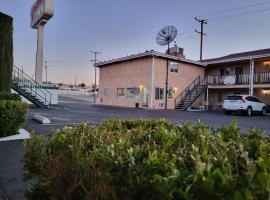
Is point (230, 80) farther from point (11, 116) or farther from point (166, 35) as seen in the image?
point (11, 116)

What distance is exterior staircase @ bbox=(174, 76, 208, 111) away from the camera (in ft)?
97.0

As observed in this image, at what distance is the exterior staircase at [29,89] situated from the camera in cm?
2405

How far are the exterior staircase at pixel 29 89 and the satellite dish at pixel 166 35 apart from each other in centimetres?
1569

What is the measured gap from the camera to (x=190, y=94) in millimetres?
30844

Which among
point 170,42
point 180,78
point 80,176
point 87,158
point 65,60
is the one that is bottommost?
point 80,176

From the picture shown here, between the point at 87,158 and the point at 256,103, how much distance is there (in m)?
25.1

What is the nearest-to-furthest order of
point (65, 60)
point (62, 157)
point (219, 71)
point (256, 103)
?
point (62, 157)
point (256, 103)
point (219, 71)
point (65, 60)

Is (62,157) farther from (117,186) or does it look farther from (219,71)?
(219,71)

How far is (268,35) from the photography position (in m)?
33.6

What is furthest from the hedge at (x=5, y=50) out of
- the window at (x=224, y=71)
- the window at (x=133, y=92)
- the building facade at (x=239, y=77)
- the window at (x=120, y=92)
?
the window at (x=224, y=71)

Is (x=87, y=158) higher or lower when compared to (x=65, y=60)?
lower

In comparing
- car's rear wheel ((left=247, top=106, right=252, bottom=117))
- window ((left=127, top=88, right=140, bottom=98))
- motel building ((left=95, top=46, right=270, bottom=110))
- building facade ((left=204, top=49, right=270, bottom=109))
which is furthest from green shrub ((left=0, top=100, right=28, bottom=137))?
building facade ((left=204, top=49, right=270, bottom=109))

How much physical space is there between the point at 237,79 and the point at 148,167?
29638 millimetres

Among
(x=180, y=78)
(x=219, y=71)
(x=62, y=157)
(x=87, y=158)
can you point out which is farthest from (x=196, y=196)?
(x=219, y=71)
